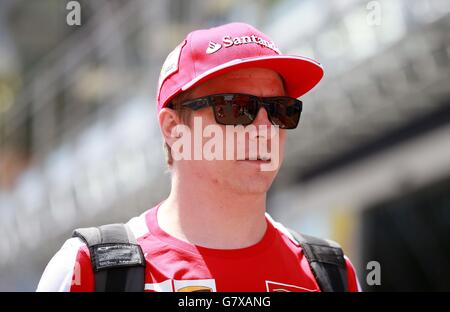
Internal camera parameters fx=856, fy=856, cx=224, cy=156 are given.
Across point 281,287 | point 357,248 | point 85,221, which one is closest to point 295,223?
point 357,248

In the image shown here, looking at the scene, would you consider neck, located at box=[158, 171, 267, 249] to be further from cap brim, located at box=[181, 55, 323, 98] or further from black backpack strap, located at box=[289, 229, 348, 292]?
cap brim, located at box=[181, 55, 323, 98]

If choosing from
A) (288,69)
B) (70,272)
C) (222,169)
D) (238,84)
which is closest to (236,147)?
(222,169)

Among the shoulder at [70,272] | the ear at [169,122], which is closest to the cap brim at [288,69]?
the ear at [169,122]

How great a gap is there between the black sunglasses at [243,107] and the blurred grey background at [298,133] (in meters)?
2.43

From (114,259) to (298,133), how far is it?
23.6 ft

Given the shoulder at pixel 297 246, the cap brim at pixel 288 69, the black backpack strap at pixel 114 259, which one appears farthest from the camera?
the shoulder at pixel 297 246

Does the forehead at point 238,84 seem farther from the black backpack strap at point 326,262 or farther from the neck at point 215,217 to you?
the black backpack strap at point 326,262

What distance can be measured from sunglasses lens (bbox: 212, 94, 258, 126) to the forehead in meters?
0.04

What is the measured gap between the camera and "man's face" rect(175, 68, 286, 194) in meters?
2.69

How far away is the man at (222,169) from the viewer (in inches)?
106

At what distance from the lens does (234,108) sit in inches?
106

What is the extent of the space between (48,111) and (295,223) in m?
5.99

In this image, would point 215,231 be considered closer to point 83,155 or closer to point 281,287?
point 281,287

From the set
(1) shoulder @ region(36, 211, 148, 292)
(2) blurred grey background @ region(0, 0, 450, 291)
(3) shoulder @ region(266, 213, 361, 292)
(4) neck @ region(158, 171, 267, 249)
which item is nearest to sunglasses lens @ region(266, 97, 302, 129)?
(4) neck @ region(158, 171, 267, 249)
